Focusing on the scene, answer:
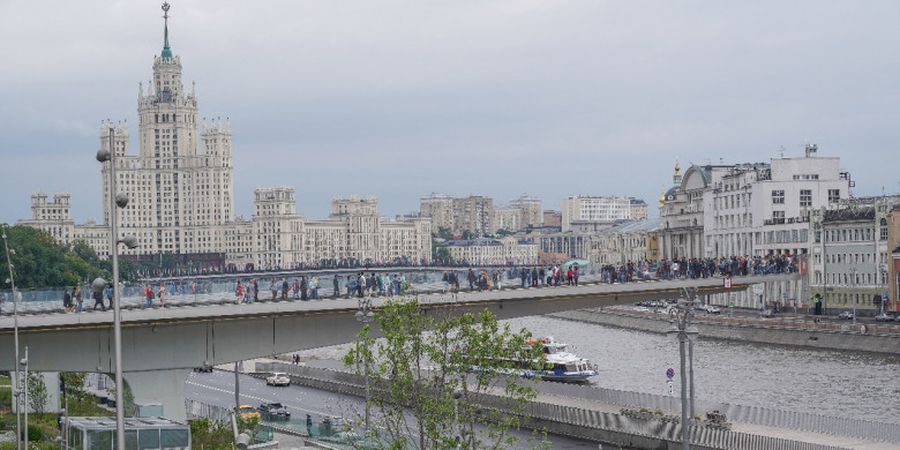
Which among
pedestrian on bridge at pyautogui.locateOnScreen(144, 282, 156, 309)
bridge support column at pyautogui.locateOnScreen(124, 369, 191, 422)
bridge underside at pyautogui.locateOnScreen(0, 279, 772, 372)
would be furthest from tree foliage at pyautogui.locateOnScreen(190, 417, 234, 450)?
pedestrian on bridge at pyautogui.locateOnScreen(144, 282, 156, 309)

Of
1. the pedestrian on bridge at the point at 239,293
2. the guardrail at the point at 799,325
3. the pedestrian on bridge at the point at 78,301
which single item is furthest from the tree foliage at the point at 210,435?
the guardrail at the point at 799,325

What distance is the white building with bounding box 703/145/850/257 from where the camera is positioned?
12544cm

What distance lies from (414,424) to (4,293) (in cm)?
1621

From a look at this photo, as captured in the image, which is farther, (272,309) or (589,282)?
(589,282)

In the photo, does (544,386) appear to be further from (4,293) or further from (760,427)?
(4,293)

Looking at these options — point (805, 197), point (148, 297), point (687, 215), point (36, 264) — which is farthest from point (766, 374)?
point (687, 215)

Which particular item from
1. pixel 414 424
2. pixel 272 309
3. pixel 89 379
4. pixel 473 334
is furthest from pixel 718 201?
pixel 473 334

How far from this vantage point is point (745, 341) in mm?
101500

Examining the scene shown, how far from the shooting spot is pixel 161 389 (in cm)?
4525

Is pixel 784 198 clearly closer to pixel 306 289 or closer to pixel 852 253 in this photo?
pixel 852 253

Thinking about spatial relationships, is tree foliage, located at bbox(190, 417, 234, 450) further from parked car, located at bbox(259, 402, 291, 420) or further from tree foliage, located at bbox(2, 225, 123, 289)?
tree foliage, located at bbox(2, 225, 123, 289)

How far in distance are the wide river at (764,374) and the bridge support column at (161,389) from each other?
26.1 meters

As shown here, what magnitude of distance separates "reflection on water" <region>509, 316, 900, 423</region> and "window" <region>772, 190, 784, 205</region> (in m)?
25.1

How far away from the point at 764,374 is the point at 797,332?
1964cm
